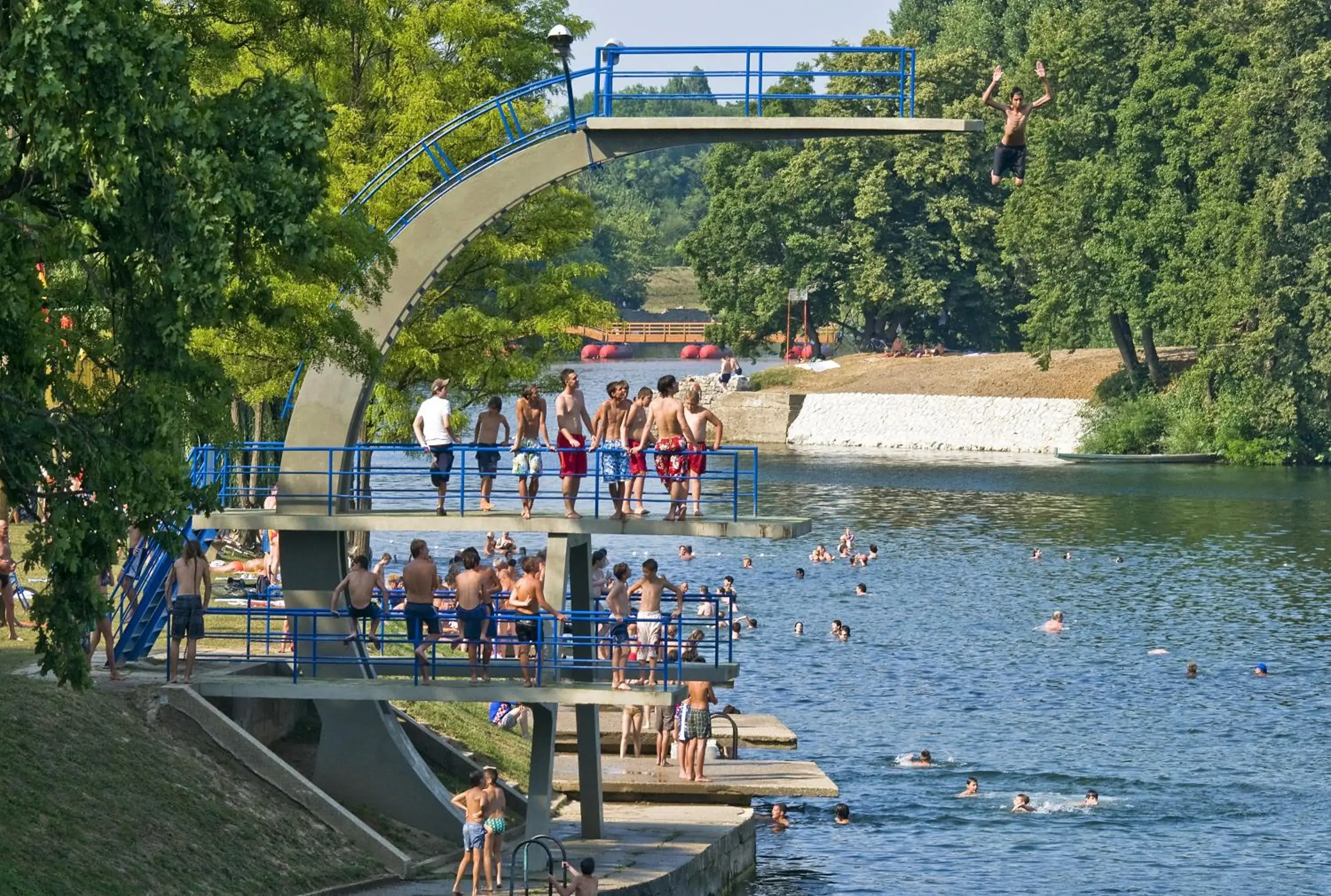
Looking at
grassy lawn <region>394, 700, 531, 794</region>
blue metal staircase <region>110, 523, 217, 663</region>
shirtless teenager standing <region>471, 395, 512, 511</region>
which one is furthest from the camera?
grassy lawn <region>394, 700, 531, 794</region>

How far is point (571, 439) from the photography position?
24.0m

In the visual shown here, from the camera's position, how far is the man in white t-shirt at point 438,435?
937 inches

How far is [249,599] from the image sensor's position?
24.5 metres

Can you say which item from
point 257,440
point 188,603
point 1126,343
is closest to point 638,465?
point 188,603

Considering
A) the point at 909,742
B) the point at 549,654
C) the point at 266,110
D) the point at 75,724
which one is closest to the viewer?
the point at 266,110

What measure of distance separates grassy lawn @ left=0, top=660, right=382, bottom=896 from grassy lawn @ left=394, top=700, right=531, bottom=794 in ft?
18.5

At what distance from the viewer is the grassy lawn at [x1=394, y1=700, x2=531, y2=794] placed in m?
29.4

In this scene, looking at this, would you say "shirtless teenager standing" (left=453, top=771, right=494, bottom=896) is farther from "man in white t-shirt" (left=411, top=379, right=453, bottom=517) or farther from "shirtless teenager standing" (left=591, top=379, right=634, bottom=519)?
"shirtless teenager standing" (left=591, top=379, right=634, bottom=519)

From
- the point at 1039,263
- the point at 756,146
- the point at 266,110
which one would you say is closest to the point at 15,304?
the point at 266,110

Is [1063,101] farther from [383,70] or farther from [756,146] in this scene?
[383,70]

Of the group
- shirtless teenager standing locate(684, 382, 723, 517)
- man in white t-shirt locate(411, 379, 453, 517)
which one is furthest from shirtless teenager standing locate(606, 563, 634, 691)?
man in white t-shirt locate(411, 379, 453, 517)

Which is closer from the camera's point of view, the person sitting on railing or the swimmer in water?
the person sitting on railing

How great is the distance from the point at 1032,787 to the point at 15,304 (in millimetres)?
23316

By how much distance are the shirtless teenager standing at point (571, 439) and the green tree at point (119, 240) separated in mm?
4850
